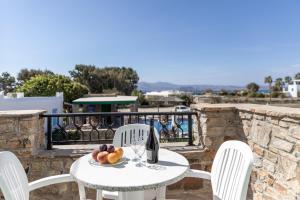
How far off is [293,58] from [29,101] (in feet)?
81.7

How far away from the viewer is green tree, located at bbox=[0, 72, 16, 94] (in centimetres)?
2772

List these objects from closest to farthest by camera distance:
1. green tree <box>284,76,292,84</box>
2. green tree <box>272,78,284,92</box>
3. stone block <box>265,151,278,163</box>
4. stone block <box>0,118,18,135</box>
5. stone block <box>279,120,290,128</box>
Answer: stone block <box>279,120,290,128</box>, stone block <box>265,151,278,163</box>, stone block <box>0,118,18,135</box>, green tree <box>272,78,284,92</box>, green tree <box>284,76,292,84</box>

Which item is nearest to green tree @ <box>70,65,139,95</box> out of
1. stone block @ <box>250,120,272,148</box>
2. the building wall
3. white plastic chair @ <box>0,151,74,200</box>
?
the building wall

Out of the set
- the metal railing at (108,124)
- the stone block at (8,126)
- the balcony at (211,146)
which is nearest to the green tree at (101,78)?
the metal railing at (108,124)

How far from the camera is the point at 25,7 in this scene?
Answer: 19.8ft

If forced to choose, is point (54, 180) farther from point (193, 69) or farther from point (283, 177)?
point (193, 69)

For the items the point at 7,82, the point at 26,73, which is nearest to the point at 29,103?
the point at 26,73

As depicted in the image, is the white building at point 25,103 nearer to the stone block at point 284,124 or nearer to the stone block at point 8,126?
the stone block at point 8,126

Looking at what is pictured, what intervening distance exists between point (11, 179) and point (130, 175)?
678 mm

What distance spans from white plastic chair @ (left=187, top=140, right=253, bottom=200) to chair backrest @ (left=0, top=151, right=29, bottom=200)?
3.58ft

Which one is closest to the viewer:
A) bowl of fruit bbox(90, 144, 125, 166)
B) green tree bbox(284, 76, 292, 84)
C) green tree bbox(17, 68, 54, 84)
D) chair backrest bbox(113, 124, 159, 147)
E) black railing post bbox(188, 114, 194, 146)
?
bowl of fruit bbox(90, 144, 125, 166)

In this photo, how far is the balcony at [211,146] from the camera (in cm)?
194

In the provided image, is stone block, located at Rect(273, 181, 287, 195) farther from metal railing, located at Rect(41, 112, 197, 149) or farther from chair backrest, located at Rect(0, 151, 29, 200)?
chair backrest, located at Rect(0, 151, 29, 200)

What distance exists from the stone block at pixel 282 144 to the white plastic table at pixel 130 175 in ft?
2.96
